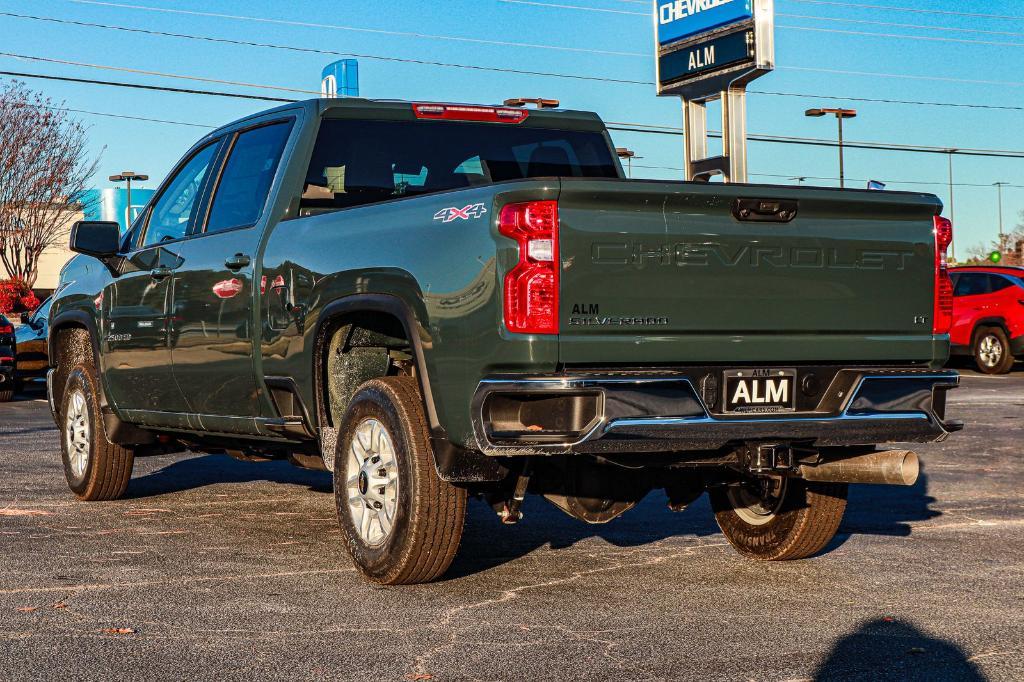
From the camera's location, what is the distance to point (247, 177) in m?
7.52

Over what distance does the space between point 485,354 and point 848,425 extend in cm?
150

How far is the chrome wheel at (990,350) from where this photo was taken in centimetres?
2395

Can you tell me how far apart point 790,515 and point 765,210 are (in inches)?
69.0

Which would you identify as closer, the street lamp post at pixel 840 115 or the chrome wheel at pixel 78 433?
the chrome wheel at pixel 78 433

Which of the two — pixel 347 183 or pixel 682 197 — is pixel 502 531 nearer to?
pixel 347 183

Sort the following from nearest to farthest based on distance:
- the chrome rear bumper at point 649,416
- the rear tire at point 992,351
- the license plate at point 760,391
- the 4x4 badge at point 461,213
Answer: the chrome rear bumper at point 649,416
the 4x4 badge at point 461,213
the license plate at point 760,391
the rear tire at point 992,351

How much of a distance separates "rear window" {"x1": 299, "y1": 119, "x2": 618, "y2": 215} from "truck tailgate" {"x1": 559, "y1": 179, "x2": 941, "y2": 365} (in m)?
2.07

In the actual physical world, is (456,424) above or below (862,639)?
above

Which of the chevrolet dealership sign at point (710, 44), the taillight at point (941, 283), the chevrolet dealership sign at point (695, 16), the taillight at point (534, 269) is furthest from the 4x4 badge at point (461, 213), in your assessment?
the chevrolet dealership sign at point (695, 16)

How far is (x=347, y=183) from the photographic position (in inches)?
280

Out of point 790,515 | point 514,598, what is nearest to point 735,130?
point 790,515

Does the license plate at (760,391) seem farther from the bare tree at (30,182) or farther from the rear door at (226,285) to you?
the bare tree at (30,182)

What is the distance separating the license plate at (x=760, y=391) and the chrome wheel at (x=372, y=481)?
1419 millimetres

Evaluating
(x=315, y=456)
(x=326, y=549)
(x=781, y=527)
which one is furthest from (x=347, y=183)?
(x=781, y=527)
